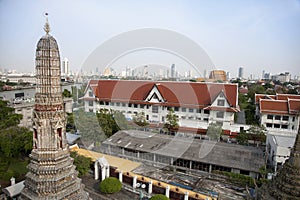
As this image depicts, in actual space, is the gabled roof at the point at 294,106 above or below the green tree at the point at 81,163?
above

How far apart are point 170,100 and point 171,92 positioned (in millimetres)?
1447

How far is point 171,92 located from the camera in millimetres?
24953

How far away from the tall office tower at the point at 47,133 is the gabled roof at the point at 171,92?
57.9 feet

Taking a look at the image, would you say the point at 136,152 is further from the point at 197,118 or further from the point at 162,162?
the point at 197,118

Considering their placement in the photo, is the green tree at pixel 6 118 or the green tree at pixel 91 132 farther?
the green tree at pixel 91 132

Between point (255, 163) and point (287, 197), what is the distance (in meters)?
9.49

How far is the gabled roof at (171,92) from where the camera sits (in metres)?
22.8

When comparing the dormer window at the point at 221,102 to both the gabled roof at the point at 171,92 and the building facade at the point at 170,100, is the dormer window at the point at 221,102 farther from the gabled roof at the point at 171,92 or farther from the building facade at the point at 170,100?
the gabled roof at the point at 171,92

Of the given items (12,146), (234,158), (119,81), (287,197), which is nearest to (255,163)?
(234,158)

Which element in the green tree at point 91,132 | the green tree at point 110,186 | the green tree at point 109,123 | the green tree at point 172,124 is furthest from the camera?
the green tree at point 172,124

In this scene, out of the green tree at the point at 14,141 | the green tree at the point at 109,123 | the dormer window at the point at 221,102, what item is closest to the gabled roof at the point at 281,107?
the dormer window at the point at 221,102

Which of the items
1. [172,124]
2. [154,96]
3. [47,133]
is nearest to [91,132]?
[172,124]

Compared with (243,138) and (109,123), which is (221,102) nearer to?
(243,138)

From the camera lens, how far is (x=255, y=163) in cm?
1335
